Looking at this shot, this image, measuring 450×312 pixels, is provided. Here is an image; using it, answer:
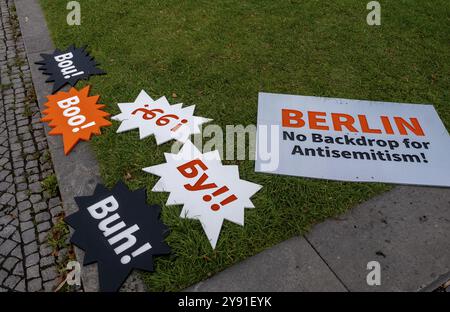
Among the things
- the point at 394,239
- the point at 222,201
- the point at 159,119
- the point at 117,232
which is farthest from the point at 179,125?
the point at 394,239

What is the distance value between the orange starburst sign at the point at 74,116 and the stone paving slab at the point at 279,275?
199 cm

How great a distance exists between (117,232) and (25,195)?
106cm

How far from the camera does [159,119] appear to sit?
3.77 metres

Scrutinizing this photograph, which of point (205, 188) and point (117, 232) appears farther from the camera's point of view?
point (205, 188)

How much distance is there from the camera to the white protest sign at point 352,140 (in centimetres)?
328

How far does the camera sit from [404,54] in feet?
15.7

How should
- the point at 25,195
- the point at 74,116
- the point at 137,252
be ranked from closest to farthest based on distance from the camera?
the point at 137,252
the point at 25,195
the point at 74,116

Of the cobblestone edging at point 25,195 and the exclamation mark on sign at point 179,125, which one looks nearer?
the cobblestone edging at point 25,195

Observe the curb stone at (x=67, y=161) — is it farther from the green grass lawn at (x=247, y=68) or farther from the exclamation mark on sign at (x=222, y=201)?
the exclamation mark on sign at (x=222, y=201)

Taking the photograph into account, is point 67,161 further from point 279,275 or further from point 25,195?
point 279,275

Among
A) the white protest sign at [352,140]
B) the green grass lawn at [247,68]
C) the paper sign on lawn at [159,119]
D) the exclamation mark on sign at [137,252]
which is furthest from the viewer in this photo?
the paper sign on lawn at [159,119]

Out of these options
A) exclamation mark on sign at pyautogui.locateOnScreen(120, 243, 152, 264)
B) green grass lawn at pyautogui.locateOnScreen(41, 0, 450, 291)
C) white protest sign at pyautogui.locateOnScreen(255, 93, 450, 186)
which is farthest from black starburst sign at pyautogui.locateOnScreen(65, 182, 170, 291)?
white protest sign at pyautogui.locateOnScreen(255, 93, 450, 186)

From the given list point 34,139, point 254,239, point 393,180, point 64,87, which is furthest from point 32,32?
point 393,180

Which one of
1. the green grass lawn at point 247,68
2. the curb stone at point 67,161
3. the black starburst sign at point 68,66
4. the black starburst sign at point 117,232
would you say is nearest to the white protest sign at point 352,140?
the green grass lawn at point 247,68
